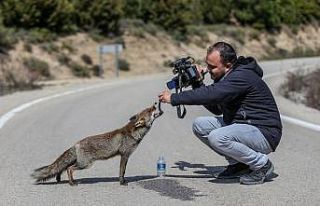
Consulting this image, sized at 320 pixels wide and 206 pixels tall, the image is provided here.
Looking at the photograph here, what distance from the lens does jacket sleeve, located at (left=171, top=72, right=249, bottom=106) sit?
743cm

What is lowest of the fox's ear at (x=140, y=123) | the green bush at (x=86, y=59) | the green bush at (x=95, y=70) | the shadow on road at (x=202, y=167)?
the green bush at (x=95, y=70)

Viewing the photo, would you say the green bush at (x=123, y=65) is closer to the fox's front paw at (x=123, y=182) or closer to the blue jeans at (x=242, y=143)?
the fox's front paw at (x=123, y=182)

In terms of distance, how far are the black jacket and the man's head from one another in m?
0.09

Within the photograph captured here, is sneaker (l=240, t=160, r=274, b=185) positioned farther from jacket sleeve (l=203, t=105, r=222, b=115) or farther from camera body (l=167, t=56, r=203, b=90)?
camera body (l=167, t=56, r=203, b=90)

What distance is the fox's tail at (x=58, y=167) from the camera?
7.74 m

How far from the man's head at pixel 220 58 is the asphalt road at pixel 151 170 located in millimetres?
1323

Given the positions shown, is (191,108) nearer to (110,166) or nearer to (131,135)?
(110,166)

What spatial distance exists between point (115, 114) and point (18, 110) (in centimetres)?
285

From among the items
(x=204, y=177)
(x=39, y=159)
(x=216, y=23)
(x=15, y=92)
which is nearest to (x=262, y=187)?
(x=204, y=177)

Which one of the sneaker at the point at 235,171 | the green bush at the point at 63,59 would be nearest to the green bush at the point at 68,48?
the green bush at the point at 63,59

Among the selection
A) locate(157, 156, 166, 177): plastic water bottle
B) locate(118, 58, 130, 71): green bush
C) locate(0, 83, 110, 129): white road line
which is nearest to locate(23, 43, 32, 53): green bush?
locate(118, 58, 130, 71): green bush

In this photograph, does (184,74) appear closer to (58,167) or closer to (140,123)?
(140,123)

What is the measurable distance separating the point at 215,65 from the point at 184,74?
384 mm

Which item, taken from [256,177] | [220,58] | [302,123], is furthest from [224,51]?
[302,123]
